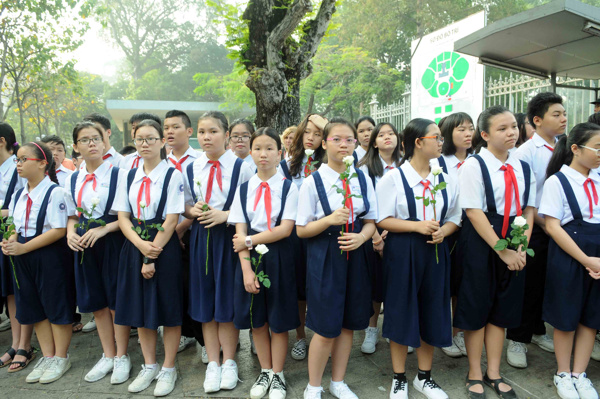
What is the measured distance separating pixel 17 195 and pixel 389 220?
2993 mm

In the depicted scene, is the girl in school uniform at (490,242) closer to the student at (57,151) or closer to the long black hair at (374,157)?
the long black hair at (374,157)

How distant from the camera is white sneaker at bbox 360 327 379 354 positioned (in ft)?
11.8

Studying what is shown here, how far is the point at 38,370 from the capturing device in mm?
3344

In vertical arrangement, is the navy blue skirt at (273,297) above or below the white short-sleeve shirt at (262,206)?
below

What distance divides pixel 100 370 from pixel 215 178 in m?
1.74

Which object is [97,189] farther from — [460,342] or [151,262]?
[460,342]

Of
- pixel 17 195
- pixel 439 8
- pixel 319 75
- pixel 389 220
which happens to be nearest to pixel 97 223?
pixel 17 195

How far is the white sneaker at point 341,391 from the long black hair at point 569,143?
2.20 m

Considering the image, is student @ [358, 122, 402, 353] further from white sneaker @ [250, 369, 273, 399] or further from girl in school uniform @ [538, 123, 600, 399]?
girl in school uniform @ [538, 123, 600, 399]

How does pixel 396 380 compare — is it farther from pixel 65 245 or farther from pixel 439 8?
pixel 439 8

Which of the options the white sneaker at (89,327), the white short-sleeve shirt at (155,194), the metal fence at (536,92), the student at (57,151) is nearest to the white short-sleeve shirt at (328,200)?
the white short-sleeve shirt at (155,194)

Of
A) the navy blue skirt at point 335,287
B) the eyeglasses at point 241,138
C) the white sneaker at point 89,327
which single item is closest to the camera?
the navy blue skirt at point 335,287

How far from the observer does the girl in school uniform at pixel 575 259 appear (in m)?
2.83

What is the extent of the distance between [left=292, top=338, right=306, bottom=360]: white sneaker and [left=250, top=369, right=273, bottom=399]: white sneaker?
1.76 feet
